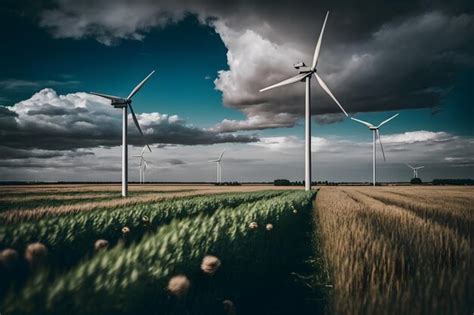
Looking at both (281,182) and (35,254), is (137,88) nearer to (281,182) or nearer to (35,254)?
(35,254)

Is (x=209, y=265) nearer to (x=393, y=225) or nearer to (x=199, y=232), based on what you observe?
(x=199, y=232)

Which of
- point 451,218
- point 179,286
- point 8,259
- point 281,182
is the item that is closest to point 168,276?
point 179,286

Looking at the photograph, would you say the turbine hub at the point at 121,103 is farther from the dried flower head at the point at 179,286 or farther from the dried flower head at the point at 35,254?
the dried flower head at the point at 179,286

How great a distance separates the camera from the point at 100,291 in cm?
209

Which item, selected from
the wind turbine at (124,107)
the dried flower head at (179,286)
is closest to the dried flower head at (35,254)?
the dried flower head at (179,286)

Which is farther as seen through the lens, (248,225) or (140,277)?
(248,225)

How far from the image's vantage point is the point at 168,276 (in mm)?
2688

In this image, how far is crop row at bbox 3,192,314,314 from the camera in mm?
1954

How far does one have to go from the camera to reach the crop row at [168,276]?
1.95 meters

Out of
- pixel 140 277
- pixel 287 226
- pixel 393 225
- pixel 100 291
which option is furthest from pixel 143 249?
pixel 393 225

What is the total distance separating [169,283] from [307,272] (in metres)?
3.69

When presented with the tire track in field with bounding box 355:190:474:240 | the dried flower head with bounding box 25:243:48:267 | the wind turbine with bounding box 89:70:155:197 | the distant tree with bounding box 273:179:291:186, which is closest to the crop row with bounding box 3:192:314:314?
the dried flower head with bounding box 25:243:48:267

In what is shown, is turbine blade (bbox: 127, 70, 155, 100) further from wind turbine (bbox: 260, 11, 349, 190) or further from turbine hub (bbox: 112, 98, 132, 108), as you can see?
wind turbine (bbox: 260, 11, 349, 190)

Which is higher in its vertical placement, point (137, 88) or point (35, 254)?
point (137, 88)
